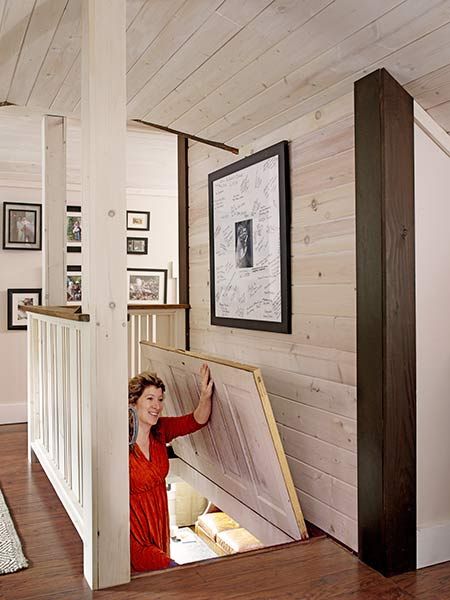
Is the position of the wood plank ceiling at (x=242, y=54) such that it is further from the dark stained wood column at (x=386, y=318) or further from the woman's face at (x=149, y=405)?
the woman's face at (x=149, y=405)

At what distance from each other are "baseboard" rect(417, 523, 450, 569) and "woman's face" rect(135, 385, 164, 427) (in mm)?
1329

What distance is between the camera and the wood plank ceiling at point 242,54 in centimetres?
222

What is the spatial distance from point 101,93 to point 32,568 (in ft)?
5.84

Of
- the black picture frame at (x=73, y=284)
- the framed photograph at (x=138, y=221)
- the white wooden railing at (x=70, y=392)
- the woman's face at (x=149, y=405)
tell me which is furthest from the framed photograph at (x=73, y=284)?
the woman's face at (x=149, y=405)

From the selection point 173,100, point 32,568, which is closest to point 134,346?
point 173,100

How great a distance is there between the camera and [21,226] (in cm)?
560

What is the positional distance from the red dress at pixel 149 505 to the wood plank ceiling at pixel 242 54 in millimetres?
1722

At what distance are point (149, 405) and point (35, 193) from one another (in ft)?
10.3

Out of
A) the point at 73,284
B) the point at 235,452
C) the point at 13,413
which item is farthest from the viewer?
the point at 73,284

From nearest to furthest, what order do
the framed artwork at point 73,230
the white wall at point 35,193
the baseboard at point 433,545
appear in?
1. the baseboard at point 433,545
2. the white wall at point 35,193
3. the framed artwork at point 73,230

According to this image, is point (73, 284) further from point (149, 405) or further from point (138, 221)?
point (149, 405)

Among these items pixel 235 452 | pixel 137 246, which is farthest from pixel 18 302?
pixel 235 452

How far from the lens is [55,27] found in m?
2.72

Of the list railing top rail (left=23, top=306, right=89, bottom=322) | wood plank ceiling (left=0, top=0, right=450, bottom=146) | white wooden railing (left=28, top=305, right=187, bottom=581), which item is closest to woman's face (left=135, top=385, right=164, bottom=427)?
white wooden railing (left=28, top=305, right=187, bottom=581)
